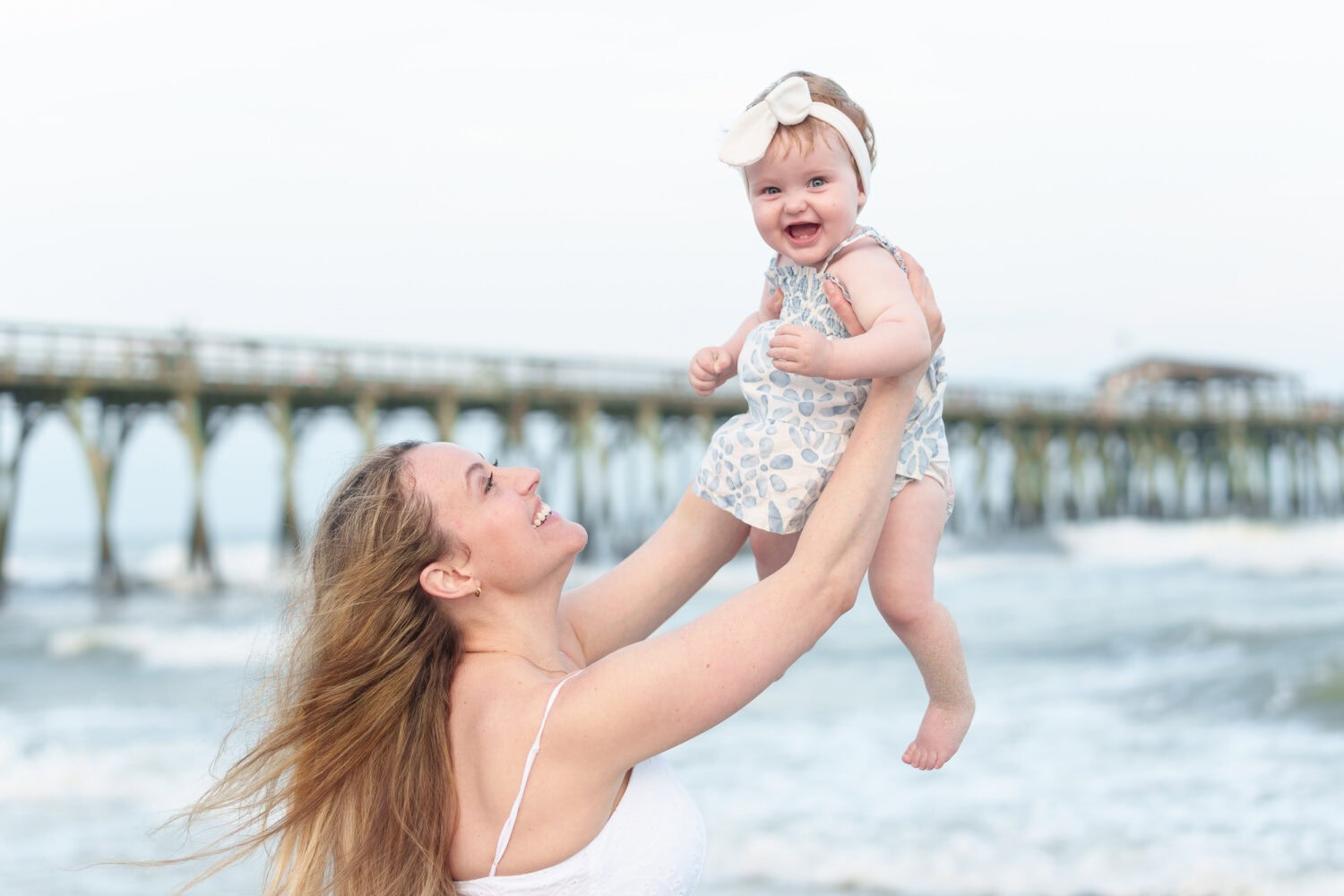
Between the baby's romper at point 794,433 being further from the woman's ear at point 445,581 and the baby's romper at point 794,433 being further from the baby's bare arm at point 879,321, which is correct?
the woman's ear at point 445,581

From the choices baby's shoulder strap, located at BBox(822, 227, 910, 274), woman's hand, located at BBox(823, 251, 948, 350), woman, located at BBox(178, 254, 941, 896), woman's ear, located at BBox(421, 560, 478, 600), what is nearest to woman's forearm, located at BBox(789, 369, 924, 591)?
→ woman, located at BBox(178, 254, 941, 896)

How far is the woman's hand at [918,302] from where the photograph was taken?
2213 mm

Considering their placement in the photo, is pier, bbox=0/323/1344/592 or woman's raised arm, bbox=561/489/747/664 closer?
woman's raised arm, bbox=561/489/747/664

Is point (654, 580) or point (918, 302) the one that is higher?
point (918, 302)

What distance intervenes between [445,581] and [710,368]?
2.23ft

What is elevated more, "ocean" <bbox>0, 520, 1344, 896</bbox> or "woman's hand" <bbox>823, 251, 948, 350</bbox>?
"woman's hand" <bbox>823, 251, 948, 350</bbox>

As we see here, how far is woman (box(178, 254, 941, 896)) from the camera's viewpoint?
210 cm

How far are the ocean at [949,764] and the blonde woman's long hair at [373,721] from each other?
35 cm

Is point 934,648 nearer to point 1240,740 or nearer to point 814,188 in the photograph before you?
point 814,188

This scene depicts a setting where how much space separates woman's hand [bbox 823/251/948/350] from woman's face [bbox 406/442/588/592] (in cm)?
59

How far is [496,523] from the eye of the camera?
7.34 feet

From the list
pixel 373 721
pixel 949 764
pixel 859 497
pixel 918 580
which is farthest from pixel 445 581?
pixel 949 764

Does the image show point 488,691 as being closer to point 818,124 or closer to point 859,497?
point 859,497

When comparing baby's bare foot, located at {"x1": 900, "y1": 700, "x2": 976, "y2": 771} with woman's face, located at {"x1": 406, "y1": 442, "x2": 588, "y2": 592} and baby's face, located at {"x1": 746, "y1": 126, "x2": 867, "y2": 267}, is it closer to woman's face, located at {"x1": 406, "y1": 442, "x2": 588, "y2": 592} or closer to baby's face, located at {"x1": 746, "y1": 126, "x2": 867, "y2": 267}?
woman's face, located at {"x1": 406, "y1": 442, "x2": 588, "y2": 592}
